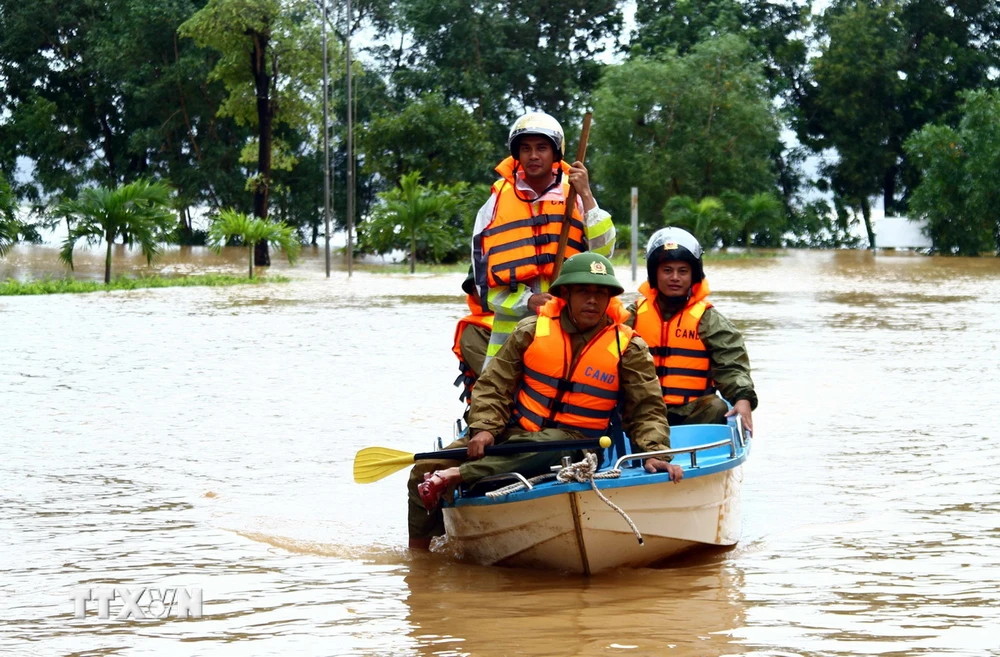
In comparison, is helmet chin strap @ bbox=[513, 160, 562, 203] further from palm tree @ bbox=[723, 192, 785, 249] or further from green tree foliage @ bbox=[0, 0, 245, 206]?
green tree foliage @ bbox=[0, 0, 245, 206]

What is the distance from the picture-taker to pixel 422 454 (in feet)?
20.4

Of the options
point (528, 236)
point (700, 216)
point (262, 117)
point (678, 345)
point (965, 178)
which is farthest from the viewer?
point (965, 178)

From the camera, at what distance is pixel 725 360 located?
708cm

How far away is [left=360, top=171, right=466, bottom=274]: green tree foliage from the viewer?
36.3 metres

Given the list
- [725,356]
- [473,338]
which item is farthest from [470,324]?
[725,356]

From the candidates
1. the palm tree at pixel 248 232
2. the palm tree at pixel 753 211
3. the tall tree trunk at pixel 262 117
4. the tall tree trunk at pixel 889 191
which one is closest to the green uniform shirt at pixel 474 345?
the palm tree at pixel 248 232

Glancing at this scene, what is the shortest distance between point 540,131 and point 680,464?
1.63 meters

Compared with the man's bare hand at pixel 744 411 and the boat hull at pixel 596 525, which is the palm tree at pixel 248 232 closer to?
the man's bare hand at pixel 744 411

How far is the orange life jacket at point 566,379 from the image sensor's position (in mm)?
6047

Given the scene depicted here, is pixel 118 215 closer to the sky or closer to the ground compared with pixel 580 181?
closer to the sky

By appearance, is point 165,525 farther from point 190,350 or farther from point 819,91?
point 819,91

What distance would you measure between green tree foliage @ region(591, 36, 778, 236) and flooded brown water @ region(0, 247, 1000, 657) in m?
32.1

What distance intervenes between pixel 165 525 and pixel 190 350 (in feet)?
28.2

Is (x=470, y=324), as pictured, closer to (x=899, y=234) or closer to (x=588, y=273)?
(x=588, y=273)
